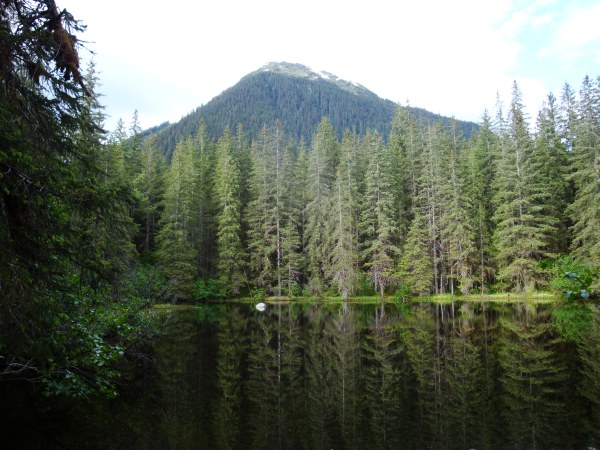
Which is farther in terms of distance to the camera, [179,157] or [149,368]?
[179,157]

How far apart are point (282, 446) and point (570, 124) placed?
52270mm

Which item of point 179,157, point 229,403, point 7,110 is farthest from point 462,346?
point 179,157

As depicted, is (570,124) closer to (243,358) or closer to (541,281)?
(541,281)

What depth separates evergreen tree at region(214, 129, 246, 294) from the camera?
45.1m

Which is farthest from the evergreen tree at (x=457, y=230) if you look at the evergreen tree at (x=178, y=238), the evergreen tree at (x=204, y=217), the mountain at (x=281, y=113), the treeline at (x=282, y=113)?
the treeline at (x=282, y=113)

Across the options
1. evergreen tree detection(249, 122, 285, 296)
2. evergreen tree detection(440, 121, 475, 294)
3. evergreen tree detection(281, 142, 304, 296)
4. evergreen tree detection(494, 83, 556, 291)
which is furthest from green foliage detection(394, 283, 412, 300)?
evergreen tree detection(249, 122, 285, 296)

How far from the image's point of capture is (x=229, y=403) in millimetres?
11094

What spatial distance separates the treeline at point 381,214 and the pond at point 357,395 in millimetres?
21817

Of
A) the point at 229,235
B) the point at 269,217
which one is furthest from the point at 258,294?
the point at 269,217

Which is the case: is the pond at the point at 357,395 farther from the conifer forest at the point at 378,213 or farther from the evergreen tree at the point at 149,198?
the evergreen tree at the point at 149,198

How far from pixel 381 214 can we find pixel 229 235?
16.0 metres

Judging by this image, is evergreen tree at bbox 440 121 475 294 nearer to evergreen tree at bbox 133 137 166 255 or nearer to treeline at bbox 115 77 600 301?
treeline at bbox 115 77 600 301

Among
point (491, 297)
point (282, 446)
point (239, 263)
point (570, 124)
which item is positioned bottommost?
point (282, 446)

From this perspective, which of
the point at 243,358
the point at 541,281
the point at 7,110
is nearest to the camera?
the point at 7,110
